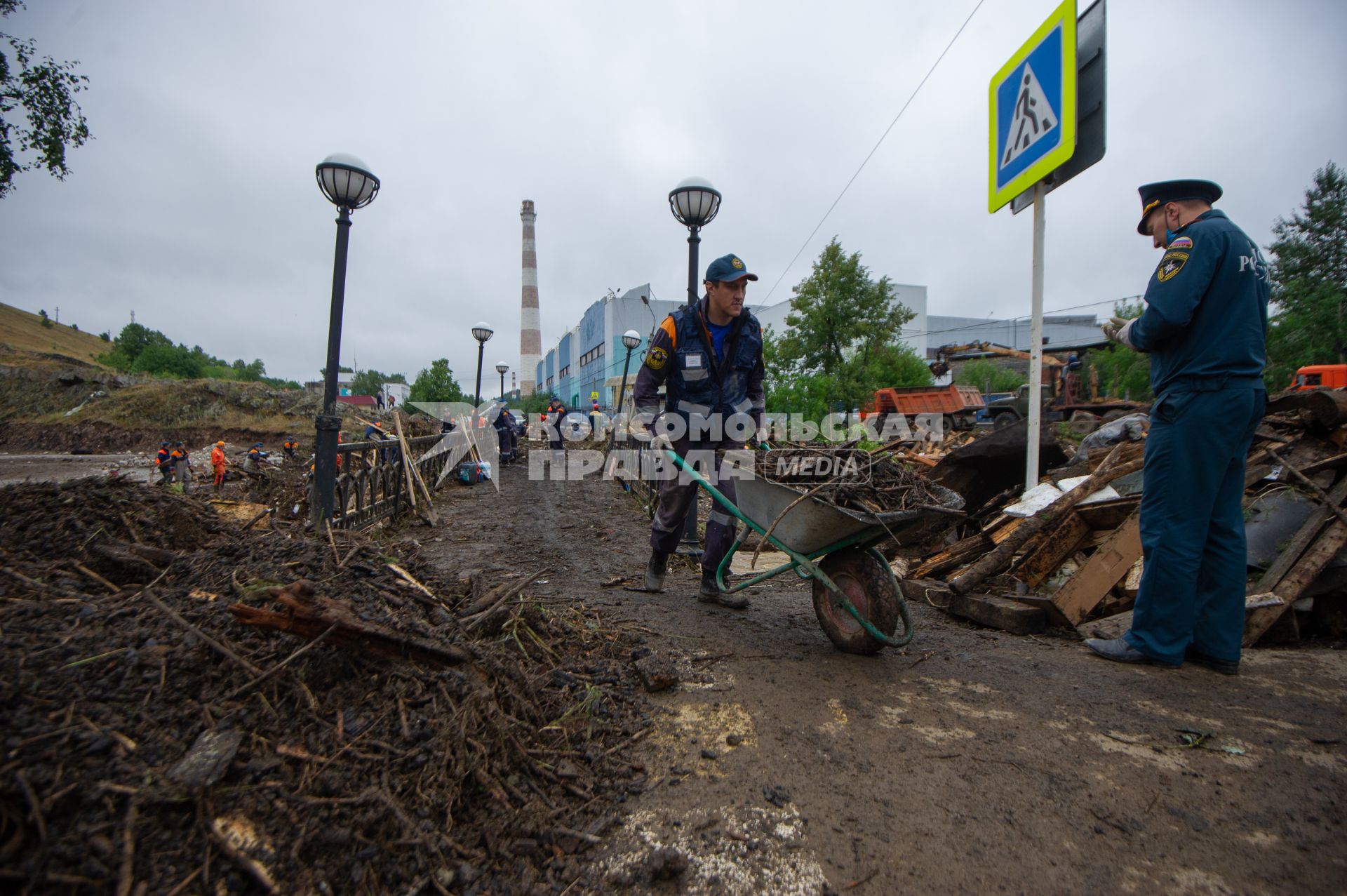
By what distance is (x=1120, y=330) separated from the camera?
298 centimetres

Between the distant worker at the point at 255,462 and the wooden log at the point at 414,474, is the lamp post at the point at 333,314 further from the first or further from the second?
the distant worker at the point at 255,462

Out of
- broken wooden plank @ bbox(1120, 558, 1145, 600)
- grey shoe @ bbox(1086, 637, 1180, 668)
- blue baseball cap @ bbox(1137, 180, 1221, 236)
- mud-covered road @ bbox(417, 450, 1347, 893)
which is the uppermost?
blue baseball cap @ bbox(1137, 180, 1221, 236)

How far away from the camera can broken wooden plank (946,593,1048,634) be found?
10.4 ft

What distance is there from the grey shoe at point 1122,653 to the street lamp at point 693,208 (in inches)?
166

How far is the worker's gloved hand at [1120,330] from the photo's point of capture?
9.30 feet

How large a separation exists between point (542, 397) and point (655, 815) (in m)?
58.1

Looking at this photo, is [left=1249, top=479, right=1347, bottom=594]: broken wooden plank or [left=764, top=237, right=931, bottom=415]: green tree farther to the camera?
[left=764, top=237, right=931, bottom=415]: green tree

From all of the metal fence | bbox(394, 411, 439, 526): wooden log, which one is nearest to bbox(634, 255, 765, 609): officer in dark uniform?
the metal fence

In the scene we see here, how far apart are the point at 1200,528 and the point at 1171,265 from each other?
1139 mm

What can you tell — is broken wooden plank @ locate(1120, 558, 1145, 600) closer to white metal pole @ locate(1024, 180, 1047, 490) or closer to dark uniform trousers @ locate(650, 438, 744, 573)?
white metal pole @ locate(1024, 180, 1047, 490)

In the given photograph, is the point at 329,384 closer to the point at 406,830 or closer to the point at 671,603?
the point at 671,603

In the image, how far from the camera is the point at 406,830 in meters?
1.40

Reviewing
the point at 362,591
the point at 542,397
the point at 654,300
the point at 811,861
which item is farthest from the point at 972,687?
the point at 542,397

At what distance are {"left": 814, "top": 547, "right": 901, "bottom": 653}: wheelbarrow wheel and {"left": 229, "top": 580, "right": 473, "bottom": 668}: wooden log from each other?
1782 mm
